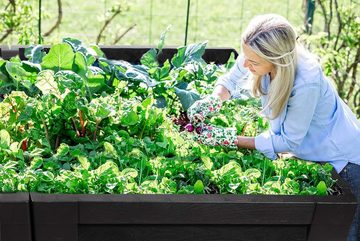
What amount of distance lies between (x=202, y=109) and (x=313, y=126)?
414mm

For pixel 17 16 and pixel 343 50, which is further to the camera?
pixel 343 50

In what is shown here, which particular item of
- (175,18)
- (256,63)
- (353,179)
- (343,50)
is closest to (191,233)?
(256,63)

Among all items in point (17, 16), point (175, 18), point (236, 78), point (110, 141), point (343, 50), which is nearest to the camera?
point (110, 141)

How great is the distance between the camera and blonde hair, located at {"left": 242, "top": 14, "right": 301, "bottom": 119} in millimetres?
2834

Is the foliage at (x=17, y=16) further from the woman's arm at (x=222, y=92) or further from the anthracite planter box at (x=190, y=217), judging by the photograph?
the anthracite planter box at (x=190, y=217)

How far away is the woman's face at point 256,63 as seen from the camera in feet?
9.41

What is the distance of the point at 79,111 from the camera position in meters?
2.99

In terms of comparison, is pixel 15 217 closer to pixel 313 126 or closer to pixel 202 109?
pixel 202 109

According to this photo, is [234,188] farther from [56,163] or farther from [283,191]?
[56,163]

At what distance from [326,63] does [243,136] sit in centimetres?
180

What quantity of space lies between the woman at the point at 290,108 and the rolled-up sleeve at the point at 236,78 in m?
0.16

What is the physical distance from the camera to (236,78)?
338cm

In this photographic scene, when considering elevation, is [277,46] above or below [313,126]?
above

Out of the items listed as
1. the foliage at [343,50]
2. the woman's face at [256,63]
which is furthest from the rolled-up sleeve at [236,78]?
the foliage at [343,50]
